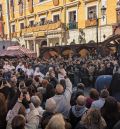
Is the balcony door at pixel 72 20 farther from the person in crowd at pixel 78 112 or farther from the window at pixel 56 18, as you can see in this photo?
the person in crowd at pixel 78 112

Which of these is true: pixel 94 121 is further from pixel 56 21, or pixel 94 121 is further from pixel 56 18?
pixel 56 18

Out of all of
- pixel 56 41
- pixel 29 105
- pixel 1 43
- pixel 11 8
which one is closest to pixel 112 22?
pixel 56 41

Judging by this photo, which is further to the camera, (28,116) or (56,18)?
(56,18)

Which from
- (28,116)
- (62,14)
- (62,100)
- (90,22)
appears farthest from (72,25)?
(28,116)

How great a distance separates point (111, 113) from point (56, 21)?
30.6 metres

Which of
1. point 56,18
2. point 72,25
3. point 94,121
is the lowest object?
point 94,121

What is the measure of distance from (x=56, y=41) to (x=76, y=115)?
99.8ft

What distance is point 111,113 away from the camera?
5.90m

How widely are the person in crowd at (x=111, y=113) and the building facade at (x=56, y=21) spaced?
2307cm

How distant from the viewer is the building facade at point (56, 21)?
30252 millimetres

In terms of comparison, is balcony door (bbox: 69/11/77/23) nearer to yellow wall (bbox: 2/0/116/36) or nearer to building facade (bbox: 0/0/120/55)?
building facade (bbox: 0/0/120/55)

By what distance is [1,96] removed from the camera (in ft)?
21.7

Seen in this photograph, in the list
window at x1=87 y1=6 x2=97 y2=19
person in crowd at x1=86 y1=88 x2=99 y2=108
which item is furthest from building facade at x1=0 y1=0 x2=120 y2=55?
person in crowd at x1=86 y1=88 x2=99 y2=108

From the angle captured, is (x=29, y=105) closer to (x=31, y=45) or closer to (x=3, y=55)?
(x=3, y=55)
